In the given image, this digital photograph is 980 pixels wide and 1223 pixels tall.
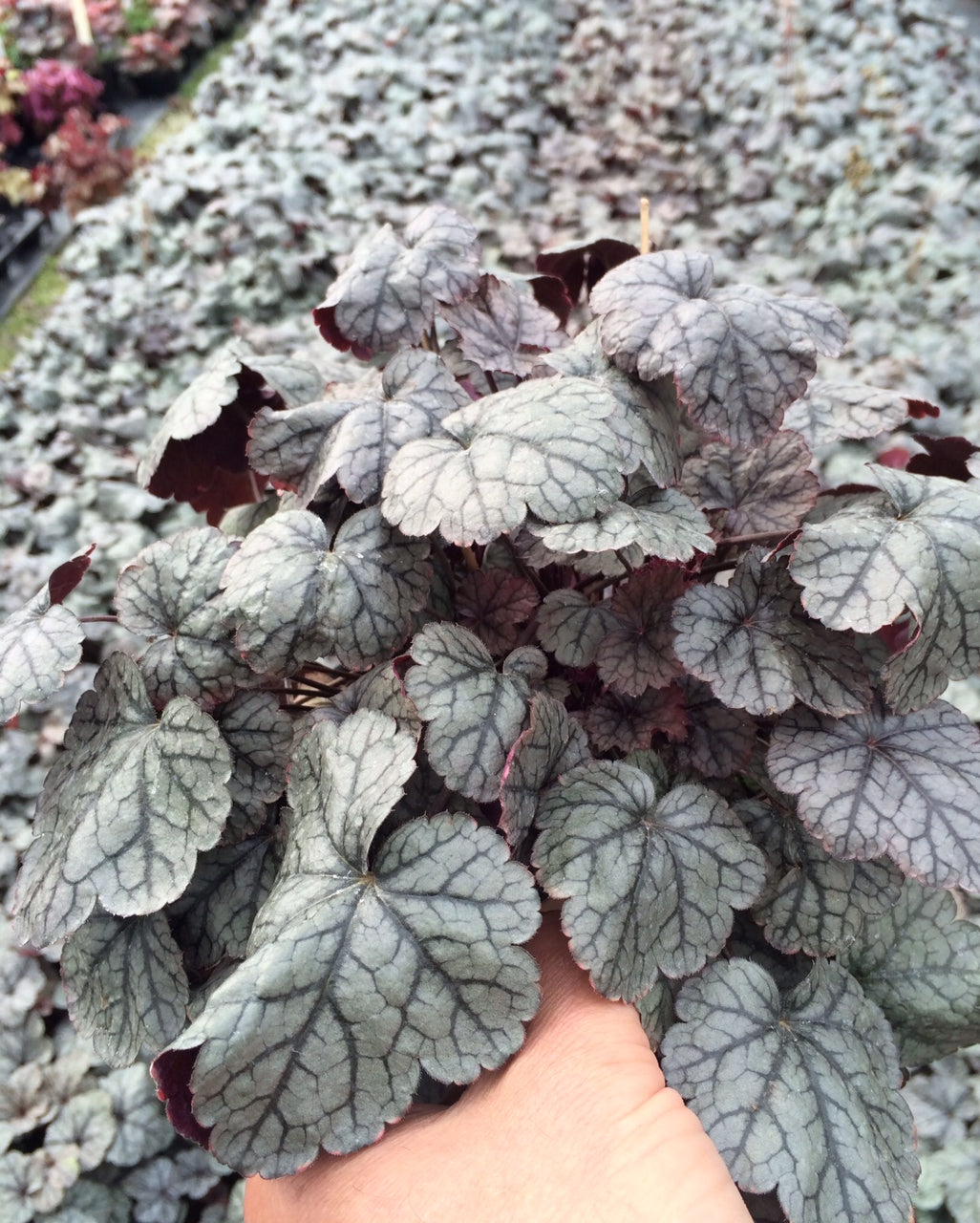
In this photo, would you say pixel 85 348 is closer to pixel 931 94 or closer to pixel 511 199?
pixel 511 199

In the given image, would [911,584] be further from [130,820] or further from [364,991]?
[130,820]

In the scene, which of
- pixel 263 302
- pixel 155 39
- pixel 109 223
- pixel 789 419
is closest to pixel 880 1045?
pixel 789 419

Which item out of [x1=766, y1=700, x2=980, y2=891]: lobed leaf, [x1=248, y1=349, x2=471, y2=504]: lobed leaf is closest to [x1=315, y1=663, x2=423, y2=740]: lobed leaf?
[x1=248, y1=349, x2=471, y2=504]: lobed leaf

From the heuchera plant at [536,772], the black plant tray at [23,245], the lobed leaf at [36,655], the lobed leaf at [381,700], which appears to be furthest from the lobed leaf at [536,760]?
the black plant tray at [23,245]

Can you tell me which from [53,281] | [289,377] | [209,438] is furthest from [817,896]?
[53,281]

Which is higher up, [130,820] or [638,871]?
[130,820]

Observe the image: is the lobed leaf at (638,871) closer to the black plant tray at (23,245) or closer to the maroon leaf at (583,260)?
the maroon leaf at (583,260)

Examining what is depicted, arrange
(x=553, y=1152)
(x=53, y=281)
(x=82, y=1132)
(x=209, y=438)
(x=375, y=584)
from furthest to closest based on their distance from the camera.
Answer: (x=53, y=281) → (x=82, y=1132) → (x=209, y=438) → (x=375, y=584) → (x=553, y=1152)

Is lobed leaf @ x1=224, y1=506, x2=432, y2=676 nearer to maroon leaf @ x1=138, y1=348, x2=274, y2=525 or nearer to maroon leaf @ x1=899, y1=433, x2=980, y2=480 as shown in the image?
maroon leaf @ x1=138, y1=348, x2=274, y2=525
